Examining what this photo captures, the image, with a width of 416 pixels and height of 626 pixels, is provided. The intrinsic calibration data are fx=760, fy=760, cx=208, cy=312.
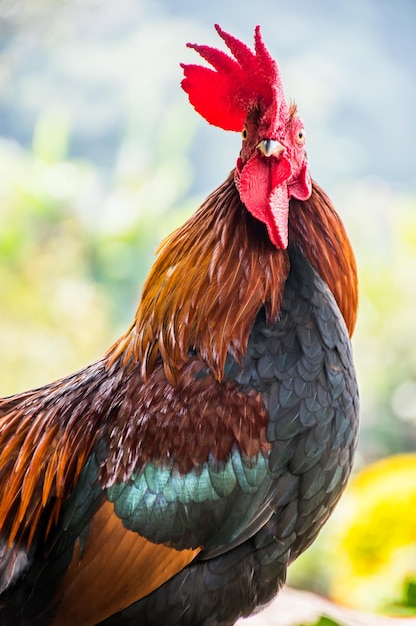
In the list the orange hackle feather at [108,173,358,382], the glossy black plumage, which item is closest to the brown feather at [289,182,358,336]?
the orange hackle feather at [108,173,358,382]

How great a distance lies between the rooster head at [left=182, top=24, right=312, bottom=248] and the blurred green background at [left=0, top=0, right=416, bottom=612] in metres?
2.60

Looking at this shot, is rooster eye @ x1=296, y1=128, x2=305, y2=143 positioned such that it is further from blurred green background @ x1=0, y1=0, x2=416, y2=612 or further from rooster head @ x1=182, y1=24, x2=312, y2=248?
blurred green background @ x1=0, y1=0, x2=416, y2=612

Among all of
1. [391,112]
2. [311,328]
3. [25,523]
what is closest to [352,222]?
[391,112]

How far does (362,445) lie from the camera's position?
5.00m

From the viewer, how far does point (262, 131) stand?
1961 mm

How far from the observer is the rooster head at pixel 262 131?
1.95 metres

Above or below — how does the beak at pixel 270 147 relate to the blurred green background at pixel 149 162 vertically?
below

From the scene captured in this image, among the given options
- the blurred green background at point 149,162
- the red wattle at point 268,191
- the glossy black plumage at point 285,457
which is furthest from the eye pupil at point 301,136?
the blurred green background at point 149,162

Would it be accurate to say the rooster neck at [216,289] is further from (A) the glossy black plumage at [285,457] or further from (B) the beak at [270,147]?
(B) the beak at [270,147]

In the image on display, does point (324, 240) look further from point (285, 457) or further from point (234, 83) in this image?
point (285, 457)

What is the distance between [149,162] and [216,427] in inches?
121

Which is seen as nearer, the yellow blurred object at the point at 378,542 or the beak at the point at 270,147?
the beak at the point at 270,147

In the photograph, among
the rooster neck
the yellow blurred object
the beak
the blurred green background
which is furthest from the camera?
the blurred green background

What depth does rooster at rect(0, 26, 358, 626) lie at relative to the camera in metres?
1.94
